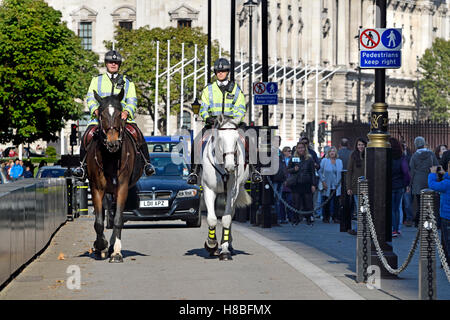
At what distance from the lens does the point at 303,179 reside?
1104 inches

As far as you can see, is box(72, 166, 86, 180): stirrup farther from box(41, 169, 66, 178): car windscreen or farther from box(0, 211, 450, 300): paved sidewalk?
box(41, 169, 66, 178): car windscreen

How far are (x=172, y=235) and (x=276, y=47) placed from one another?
89183 millimetres

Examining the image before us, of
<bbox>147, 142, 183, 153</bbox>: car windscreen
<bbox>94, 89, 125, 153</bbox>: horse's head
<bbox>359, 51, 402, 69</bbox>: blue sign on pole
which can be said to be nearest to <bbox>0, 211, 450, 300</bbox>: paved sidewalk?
<bbox>94, 89, 125, 153</bbox>: horse's head

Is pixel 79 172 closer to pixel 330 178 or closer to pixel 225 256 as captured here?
pixel 225 256

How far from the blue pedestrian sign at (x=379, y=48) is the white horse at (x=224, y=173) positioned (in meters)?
2.11

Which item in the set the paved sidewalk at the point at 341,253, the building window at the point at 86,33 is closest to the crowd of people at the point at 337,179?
the paved sidewalk at the point at 341,253

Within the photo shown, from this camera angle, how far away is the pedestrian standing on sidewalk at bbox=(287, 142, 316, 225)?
28016 millimetres

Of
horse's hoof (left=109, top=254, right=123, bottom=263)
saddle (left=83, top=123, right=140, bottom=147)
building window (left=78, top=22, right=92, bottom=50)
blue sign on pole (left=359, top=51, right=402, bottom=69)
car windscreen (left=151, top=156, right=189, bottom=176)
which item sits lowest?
horse's hoof (left=109, top=254, right=123, bottom=263)

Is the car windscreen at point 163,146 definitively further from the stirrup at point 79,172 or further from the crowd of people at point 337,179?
the stirrup at point 79,172

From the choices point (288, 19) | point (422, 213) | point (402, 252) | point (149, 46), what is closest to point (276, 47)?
point (288, 19)

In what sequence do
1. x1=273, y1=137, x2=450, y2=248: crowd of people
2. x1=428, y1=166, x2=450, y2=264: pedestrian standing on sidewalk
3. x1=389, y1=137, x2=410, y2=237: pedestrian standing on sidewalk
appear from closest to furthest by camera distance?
x1=428, y1=166, x2=450, y2=264: pedestrian standing on sidewalk < x1=389, y1=137, x2=410, y2=237: pedestrian standing on sidewalk < x1=273, y1=137, x2=450, y2=248: crowd of people

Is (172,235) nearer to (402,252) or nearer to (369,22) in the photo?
(402,252)

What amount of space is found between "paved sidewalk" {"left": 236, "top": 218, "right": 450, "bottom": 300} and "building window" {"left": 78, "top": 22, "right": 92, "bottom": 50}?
Result: 77211mm

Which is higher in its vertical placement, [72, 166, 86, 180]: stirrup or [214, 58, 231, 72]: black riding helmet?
[214, 58, 231, 72]: black riding helmet
